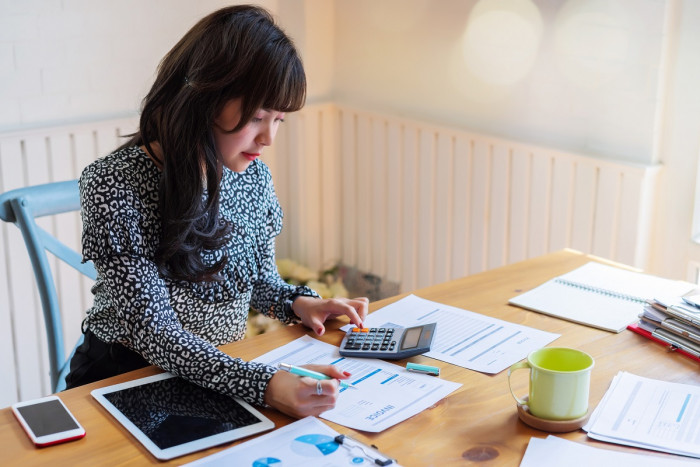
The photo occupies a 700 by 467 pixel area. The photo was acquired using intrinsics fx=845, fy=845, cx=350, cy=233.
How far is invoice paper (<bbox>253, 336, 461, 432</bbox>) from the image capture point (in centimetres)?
118

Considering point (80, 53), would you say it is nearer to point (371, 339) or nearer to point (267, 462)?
point (371, 339)

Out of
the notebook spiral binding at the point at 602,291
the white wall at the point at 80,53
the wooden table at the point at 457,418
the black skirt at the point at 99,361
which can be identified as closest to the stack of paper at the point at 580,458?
the wooden table at the point at 457,418

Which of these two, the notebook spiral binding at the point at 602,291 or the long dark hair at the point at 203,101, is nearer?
the long dark hair at the point at 203,101

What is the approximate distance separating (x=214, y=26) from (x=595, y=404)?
0.84 meters

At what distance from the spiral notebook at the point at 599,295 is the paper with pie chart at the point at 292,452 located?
622 millimetres

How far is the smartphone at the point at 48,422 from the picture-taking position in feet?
3.69

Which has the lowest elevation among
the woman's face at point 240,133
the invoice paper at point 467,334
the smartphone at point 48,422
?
the smartphone at point 48,422

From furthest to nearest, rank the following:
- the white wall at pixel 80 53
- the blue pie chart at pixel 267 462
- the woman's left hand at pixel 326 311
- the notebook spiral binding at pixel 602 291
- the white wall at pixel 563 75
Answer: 1. the white wall at pixel 80 53
2. the white wall at pixel 563 75
3. the notebook spiral binding at pixel 602 291
4. the woman's left hand at pixel 326 311
5. the blue pie chart at pixel 267 462

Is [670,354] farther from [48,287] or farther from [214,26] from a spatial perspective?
[48,287]

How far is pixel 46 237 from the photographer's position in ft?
5.68

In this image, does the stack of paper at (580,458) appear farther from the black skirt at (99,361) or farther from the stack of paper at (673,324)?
the black skirt at (99,361)

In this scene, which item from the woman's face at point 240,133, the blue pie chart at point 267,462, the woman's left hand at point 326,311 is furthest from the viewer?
the woman's left hand at point 326,311

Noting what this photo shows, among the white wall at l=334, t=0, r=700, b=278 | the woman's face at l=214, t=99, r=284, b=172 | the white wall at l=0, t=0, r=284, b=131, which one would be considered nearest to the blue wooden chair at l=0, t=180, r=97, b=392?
the woman's face at l=214, t=99, r=284, b=172

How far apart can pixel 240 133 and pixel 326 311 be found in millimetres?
361
